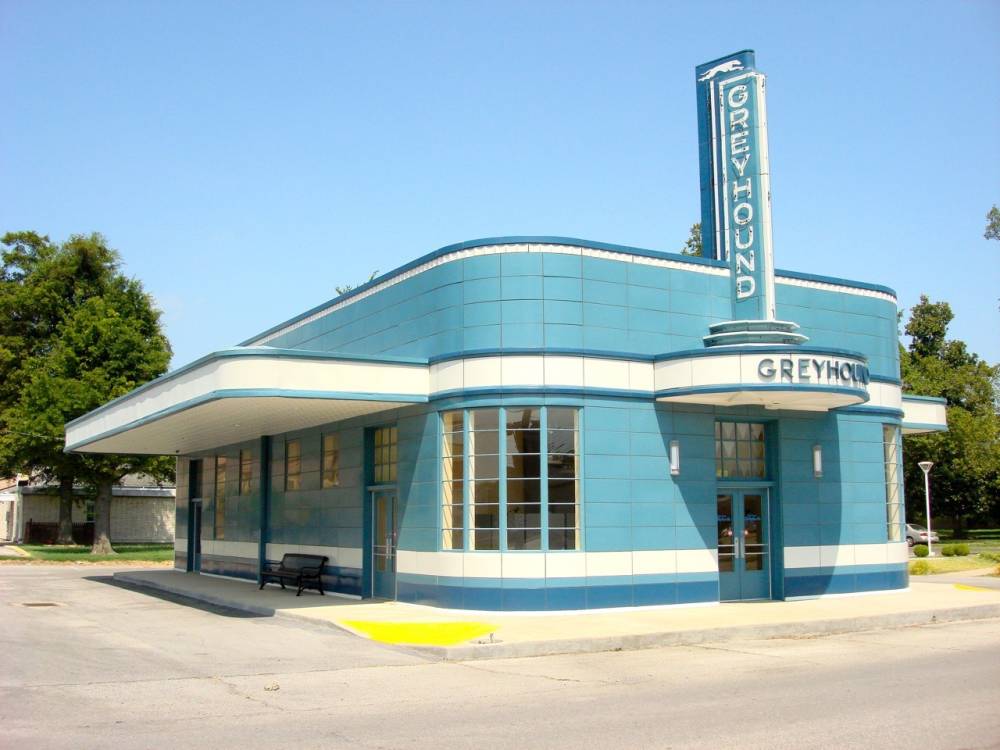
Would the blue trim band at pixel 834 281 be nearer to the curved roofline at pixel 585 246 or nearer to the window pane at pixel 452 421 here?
the curved roofline at pixel 585 246

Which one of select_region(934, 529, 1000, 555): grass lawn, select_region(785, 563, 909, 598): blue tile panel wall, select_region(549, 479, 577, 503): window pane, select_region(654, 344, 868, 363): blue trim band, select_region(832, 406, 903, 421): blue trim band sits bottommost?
select_region(934, 529, 1000, 555): grass lawn

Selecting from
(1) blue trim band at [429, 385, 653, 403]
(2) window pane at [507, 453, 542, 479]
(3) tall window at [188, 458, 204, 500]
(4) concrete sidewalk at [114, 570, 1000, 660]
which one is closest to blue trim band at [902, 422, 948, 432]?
(4) concrete sidewalk at [114, 570, 1000, 660]

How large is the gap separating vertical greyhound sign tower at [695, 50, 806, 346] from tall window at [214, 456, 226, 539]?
1547 centimetres

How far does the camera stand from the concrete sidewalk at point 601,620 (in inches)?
548

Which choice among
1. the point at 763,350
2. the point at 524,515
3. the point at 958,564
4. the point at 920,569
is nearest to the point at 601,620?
the point at 524,515

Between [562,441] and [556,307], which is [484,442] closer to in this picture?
[562,441]

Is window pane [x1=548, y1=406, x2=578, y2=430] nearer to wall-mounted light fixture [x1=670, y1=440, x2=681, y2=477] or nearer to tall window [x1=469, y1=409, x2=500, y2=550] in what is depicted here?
tall window [x1=469, y1=409, x2=500, y2=550]

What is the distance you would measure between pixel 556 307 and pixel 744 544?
20.4 ft

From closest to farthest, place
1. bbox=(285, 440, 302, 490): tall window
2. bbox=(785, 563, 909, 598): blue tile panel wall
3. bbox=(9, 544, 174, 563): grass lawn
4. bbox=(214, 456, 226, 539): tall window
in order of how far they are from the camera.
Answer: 1. bbox=(785, 563, 909, 598): blue tile panel wall
2. bbox=(285, 440, 302, 490): tall window
3. bbox=(214, 456, 226, 539): tall window
4. bbox=(9, 544, 174, 563): grass lawn

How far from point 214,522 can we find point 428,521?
1277cm

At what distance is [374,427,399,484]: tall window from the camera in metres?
20.0

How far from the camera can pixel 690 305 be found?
19281 millimetres

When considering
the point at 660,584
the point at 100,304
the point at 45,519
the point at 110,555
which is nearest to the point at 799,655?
the point at 660,584

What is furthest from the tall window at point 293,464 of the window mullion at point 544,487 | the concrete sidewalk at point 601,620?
the window mullion at point 544,487
